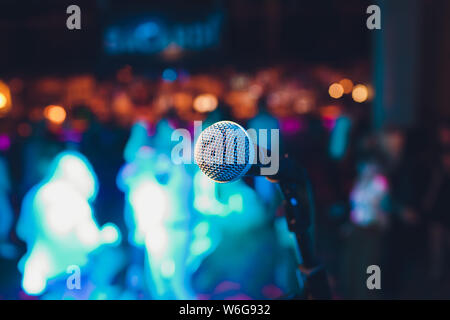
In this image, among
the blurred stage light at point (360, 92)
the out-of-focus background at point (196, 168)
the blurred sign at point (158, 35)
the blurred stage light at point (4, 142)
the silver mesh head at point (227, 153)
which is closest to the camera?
the silver mesh head at point (227, 153)

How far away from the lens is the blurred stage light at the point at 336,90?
495 inches

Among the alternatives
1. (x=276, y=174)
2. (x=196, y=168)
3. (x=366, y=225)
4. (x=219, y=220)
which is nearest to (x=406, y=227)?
(x=366, y=225)

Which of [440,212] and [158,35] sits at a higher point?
[158,35]

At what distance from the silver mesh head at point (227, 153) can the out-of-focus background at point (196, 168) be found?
561 millimetres

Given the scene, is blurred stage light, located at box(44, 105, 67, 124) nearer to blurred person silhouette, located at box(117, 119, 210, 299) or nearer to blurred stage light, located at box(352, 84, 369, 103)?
blurred stage light, located at box(352, 84, 369, 103)

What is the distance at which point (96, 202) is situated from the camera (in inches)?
270

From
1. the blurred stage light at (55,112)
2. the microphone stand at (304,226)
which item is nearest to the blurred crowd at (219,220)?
the microphone stand at (304,226)

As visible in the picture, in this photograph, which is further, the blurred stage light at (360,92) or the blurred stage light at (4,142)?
the blurred stage light at (360,92)

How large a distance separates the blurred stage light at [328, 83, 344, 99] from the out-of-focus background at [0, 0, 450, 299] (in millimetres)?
40

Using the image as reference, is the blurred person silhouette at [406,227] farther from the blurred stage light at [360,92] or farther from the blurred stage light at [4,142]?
the blurred stage light at [360,92]

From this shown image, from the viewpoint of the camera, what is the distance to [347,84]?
1266 centimetres

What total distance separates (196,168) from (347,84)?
30.6 ft

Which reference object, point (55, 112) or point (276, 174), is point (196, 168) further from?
point (55, 112)
